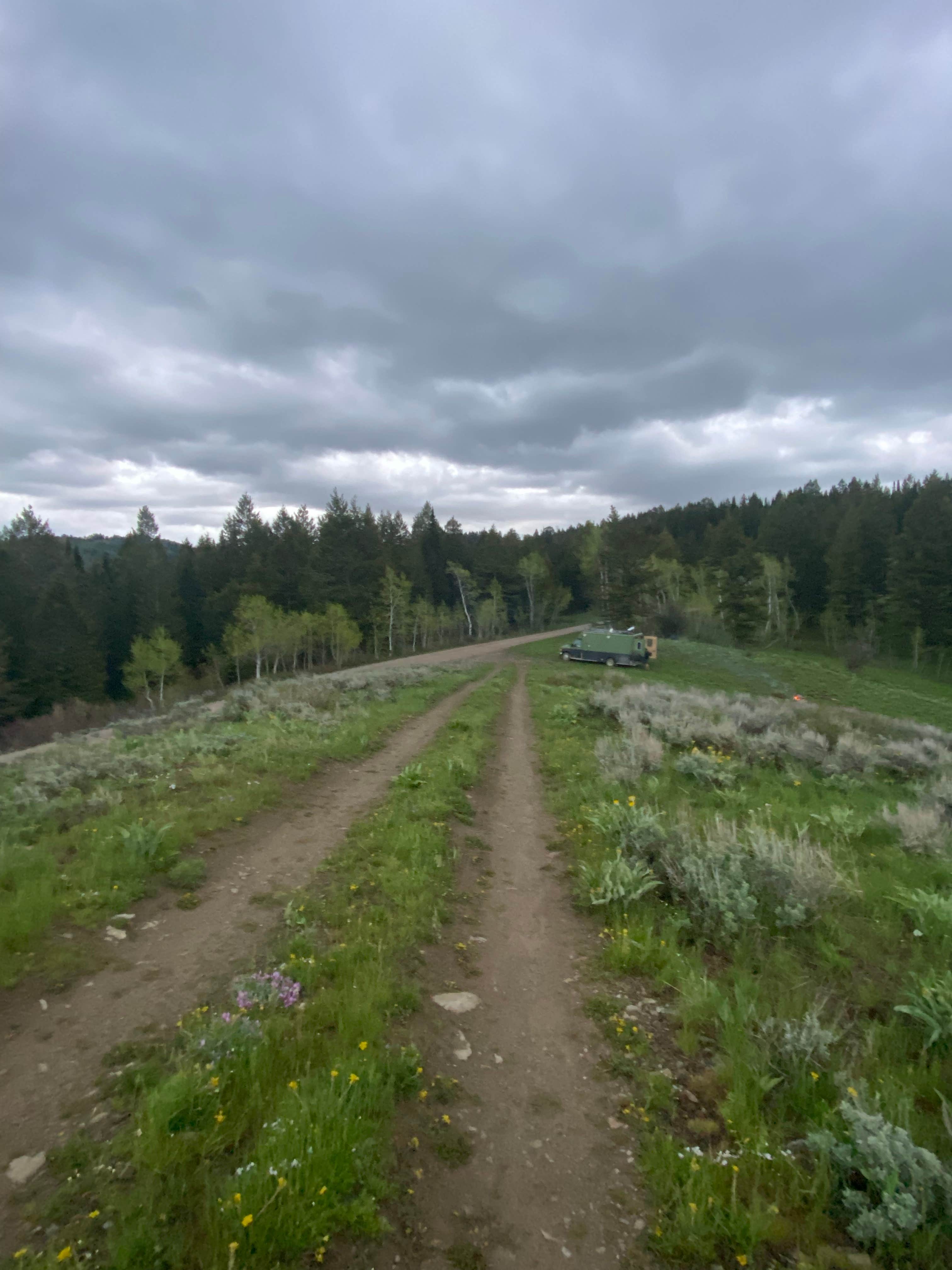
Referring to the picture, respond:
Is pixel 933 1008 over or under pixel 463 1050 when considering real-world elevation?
over

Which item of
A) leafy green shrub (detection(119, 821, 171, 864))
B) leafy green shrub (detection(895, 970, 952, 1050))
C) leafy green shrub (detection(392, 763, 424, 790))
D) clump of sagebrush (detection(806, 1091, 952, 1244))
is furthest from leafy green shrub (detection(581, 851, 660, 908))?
leafy green shrub (detection(119, 821, 171, 864))

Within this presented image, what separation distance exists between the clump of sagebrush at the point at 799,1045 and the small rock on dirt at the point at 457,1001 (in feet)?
7.60

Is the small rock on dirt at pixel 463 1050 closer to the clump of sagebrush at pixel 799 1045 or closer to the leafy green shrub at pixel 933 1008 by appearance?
the clump of sagebrush at pixel 799 1045

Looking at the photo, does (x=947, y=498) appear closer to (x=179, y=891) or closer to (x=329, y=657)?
(x=329, y=657)

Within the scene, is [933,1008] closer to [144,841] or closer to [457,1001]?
[457,1001]

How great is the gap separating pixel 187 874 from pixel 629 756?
8661 mm

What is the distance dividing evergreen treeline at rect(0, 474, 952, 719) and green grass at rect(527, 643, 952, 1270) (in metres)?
49.1

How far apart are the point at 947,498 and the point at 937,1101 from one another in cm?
8297

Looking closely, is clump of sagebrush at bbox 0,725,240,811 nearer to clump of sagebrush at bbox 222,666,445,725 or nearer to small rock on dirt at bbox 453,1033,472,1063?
clump of sagebrush at bbox 222,666,445,725

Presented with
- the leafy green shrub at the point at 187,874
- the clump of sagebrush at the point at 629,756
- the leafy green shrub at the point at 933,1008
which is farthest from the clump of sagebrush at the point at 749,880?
the leafy green shrub at the point at 187,874

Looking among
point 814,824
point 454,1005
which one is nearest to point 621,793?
point 814,824

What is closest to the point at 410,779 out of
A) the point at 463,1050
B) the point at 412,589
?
the point at 463,1050

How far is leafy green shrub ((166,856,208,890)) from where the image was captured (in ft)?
22.6

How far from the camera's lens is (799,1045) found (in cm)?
424
